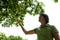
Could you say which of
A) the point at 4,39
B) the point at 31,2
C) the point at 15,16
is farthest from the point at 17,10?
the point at 4,39

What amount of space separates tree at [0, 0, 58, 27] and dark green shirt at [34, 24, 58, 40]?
4.87 ft

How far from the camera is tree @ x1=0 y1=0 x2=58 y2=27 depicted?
5.44m

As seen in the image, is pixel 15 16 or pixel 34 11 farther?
pixel 34 11

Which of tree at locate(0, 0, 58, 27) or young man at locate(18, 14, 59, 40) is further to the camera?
tree at locate(0, 0, 58, 27)

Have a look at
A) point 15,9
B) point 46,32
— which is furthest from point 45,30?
point 15,9

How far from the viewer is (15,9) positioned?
5496 millimetres

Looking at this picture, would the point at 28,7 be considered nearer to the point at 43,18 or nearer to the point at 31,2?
the point at 31,2

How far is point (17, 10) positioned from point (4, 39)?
284 centimetres

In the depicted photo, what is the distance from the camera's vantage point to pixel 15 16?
18.2ft

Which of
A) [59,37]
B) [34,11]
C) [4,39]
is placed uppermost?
[34,11]

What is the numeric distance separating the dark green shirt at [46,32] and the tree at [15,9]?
1.48m

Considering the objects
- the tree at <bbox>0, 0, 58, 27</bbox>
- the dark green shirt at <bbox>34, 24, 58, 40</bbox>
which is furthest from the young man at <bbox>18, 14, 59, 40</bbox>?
the tree at <bbox>0, 0, 58, 27</bbox>

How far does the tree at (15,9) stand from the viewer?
5.44 m

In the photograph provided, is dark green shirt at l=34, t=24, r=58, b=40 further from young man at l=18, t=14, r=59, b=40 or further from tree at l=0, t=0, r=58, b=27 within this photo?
tree at l=0, t=0, r=58, b=27
